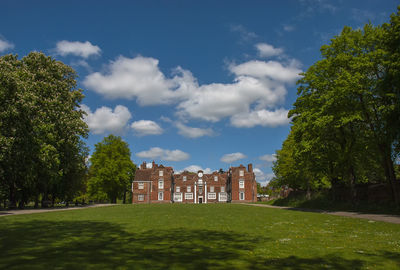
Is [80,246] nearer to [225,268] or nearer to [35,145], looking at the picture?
[225,268]

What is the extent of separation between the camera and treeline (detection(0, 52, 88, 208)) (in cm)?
2848

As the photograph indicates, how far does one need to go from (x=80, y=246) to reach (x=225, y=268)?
528cm

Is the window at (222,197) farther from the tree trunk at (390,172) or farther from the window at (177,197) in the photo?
the tree trunk at (390,172)

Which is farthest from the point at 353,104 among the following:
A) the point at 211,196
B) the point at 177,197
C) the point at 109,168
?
the point at 177,197

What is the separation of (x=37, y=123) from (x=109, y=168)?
41143mm

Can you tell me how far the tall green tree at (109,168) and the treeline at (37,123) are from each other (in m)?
23.0

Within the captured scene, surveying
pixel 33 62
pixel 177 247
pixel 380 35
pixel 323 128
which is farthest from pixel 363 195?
pixel 33 62

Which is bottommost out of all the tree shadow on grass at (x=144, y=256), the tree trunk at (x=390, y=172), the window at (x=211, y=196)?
the tree shadow on grass at (x=144, y=256)

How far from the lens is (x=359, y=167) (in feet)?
133

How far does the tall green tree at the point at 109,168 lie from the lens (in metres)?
72.9

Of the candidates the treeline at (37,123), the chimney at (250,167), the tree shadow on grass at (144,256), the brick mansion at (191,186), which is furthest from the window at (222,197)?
the tree shadow on grass at (144,256)

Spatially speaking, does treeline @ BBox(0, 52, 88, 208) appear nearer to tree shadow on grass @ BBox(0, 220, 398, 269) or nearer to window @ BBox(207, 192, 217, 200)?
tree shadow on grass @ BBox(0, 220, 398, 269)

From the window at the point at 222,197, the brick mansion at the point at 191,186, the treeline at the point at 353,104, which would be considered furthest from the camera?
the window at the point at 222,197

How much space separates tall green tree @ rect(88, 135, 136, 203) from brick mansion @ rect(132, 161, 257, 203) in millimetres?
16245
